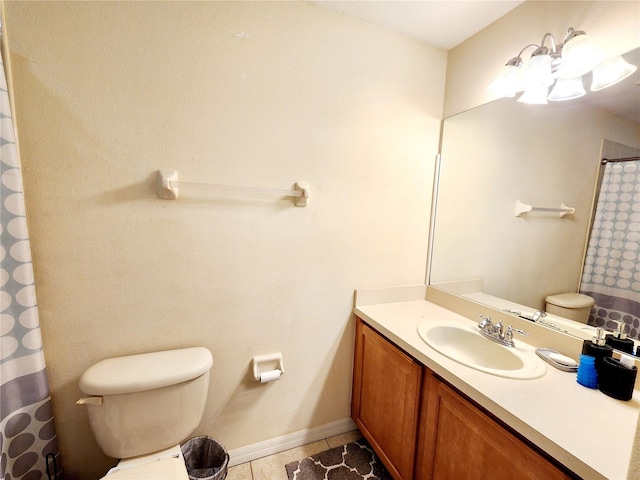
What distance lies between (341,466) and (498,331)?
1.11 metres

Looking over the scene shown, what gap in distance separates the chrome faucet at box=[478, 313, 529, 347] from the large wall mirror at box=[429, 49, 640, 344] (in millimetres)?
156

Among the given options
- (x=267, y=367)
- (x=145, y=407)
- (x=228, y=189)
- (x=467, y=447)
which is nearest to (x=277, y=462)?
(x=267, y=367)

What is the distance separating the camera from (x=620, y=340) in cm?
94

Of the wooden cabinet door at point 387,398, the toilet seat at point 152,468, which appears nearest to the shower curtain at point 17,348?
the toilet seat at point 152,468

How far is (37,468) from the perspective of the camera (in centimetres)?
101

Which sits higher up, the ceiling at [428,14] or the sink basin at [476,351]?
the ceiling at [428,14]

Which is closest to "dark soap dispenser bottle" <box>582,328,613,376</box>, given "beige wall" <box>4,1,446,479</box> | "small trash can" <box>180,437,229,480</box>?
"beige wall" <box>4,1,446,479</box>

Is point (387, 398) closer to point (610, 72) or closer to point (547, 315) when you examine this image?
point (547, 315)

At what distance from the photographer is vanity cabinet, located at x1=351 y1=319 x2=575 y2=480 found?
769mm

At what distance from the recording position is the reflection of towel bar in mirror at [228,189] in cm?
111

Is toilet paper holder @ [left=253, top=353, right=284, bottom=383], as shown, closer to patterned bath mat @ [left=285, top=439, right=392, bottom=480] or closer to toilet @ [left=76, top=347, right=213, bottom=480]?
toilet @ [left=76, top=347, right=213, bottom=480]

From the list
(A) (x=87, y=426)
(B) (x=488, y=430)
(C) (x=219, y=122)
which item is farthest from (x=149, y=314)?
(B) (x=488, y=430)

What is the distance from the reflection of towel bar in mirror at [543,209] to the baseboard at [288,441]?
1.62 meters

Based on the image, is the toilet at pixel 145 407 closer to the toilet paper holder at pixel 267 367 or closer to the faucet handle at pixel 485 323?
the toilet paper holder at pixel 267 367
